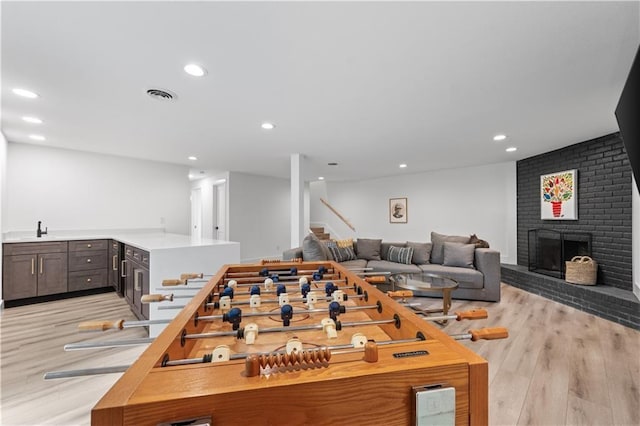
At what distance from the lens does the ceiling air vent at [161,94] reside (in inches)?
89.5

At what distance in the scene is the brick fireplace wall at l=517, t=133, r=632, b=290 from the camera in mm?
3381

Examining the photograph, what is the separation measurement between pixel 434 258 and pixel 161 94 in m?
4.34

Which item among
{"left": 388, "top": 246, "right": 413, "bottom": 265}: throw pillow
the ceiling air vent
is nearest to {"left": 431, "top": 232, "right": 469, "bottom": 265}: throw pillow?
{"left": 388, "top": 246, "right": 413, "bottom": 265}: throw pillow

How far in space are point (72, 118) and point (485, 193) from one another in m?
6.71

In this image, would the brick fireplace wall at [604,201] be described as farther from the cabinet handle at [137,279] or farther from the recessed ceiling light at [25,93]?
the recessed ceiling light at [25,93]

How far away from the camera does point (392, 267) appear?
4.25 metres

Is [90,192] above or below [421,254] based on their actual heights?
above

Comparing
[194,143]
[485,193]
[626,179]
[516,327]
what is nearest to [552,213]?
[626,179]

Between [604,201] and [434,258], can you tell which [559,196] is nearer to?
[604,201]

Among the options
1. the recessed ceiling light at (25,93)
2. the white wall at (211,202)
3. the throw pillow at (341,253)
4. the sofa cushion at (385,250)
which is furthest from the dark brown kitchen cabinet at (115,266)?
the sofa cushion at (385,250)

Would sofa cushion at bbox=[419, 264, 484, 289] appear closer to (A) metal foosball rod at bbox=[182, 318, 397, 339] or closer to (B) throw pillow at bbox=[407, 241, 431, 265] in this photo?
(B) throw pillow at bbox=[407, 241, 431, 265]

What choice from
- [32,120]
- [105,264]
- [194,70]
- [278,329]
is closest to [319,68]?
[194,70]

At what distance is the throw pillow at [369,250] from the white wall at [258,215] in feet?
9.98

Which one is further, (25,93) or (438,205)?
(438,205)
